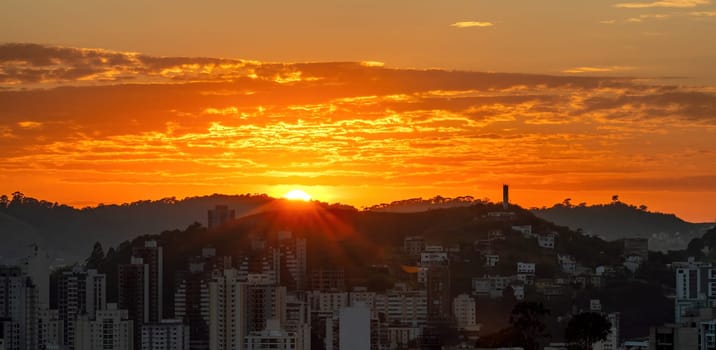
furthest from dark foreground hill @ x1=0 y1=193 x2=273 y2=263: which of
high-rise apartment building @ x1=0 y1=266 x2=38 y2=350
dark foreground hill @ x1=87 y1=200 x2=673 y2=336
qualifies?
high-rise apartment building @ x1=0 y1=266 x2=38 y2=350

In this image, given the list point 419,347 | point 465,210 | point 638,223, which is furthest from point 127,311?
point 638,223

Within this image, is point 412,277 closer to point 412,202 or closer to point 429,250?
point 429,250

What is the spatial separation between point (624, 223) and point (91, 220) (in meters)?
32.0

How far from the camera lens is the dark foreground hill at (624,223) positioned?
87625mm

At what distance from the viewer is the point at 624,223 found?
92.6 metres

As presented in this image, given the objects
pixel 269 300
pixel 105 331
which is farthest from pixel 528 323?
pixel 105 331

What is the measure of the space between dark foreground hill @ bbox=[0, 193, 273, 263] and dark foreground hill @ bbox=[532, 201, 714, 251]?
72.8ft

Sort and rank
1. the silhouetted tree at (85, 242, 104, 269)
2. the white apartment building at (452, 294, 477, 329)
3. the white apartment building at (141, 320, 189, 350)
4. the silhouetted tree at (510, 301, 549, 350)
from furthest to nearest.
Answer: the silhouetted tree at (85, 242, 104, 269) < the white apartment building at (452, 294, 477, 329) < the white apartment building at (141, 320, 189, 350) < the silhouetted tree at (510, 301, 549, 350)

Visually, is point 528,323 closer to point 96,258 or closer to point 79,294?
point 79,294

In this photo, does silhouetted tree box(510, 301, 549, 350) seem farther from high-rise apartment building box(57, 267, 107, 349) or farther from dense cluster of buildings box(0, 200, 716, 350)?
high-rise apartment building box(57, 267, 107, 349)

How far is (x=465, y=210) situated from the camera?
74312 millimetres

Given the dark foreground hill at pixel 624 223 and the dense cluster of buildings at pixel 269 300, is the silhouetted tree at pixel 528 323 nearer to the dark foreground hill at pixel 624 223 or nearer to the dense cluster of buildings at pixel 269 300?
the dense cluster of buildings at pixel 269 300

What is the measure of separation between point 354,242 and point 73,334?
71.0 feet

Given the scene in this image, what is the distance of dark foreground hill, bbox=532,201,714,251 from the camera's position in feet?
287
